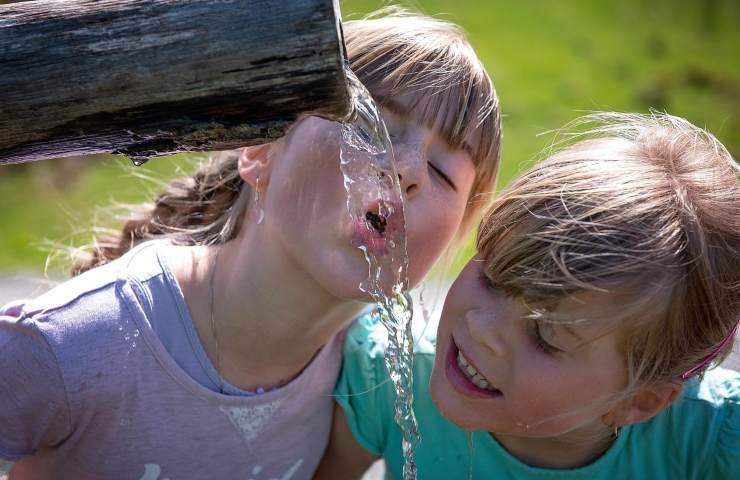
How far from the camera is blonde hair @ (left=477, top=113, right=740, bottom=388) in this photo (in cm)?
206

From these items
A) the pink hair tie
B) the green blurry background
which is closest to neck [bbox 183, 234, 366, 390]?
the pink hair tie

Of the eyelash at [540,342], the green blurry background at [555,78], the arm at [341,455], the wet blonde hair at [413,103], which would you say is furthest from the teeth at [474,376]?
the green blurry background at [555,78]

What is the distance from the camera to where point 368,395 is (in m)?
2.73

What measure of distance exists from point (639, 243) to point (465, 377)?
54cm

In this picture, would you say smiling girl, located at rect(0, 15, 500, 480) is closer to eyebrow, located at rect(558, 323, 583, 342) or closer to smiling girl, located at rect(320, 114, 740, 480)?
smiling girl, located at rect(320, 114, 740, 480)

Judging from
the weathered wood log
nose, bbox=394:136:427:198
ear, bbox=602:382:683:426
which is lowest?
ear, bbox=602:382:683:426

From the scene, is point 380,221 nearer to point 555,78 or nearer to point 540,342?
point 540,342

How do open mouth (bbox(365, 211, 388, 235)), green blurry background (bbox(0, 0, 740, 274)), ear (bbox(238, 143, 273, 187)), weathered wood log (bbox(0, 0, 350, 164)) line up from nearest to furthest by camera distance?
1. weathered wood log (bbox(0, 0, 350, 164))
2. open mouth (bbox(365, 211, 388, 235))
3. ear (bbox(238, 143, 273, 187))
4. green blurry background (bbox(0, 0, 740, 274))

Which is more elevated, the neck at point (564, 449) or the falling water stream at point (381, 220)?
the falling water stream at point (381, 220)

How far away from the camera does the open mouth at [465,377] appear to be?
222 centimetres

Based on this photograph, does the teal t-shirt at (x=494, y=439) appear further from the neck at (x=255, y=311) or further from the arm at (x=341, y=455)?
the neck at (x=255, y=311)

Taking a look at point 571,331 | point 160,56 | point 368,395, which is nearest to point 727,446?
point 571,331

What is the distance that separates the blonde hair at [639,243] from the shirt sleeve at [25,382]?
1122 millimetres

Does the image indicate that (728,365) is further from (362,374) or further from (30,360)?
(30,360)
